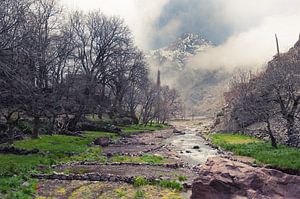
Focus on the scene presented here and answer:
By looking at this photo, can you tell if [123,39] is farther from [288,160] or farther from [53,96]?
[288,160]

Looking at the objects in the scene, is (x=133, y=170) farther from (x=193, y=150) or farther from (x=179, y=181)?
(x=193, y=150)

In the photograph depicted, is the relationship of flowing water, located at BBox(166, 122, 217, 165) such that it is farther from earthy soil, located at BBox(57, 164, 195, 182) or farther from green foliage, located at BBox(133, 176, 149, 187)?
green foliage, located at BBox(133, 176, 149, 187)

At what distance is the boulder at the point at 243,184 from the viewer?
1448 cm

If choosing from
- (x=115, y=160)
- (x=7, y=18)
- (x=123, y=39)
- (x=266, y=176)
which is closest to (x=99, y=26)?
(x=123, y=39)

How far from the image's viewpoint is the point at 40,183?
67.4 ft

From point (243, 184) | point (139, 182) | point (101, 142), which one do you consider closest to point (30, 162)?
point (139, 182)

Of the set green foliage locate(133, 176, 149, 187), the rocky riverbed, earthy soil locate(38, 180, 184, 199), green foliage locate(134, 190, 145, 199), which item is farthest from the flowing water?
green foliage locate(134, 190, 145, 199)

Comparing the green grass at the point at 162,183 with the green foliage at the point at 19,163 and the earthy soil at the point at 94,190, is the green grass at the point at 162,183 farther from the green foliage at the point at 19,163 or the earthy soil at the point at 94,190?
the green foliage at the point at 19,163

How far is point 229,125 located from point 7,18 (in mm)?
63828

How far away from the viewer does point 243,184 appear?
1466 cm

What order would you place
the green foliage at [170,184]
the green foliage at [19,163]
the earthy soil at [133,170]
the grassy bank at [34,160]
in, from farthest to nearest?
1. the earthy soil at [133,170]
2. the green foliage at [19,163]
3. the green foliage at [170,184]
4. the grassy bank at [34,160]

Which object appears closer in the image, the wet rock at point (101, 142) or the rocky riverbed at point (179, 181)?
the rocky riverbed at point (179, 181)

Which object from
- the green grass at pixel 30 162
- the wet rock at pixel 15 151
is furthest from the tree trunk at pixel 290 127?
the wet rock at pixel 15 151

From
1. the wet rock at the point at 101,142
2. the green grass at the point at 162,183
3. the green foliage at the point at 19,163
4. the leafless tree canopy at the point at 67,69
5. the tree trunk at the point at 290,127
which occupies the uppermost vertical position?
the leafless tree canopy at the point at 67,69
